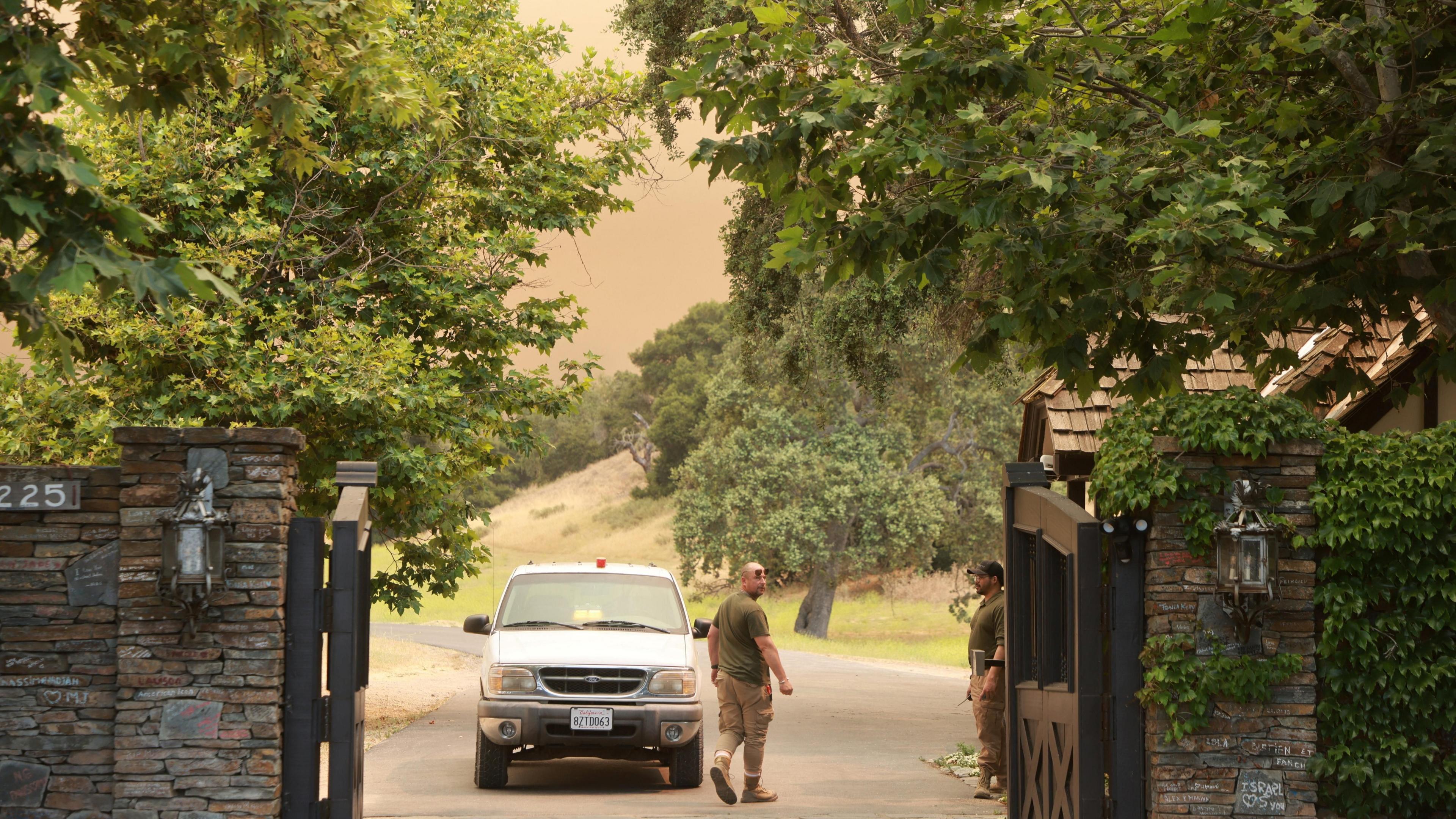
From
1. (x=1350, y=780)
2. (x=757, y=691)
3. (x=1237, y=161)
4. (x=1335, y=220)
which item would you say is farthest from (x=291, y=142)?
(x=1350, y=780)

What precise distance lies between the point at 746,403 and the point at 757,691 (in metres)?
31.6

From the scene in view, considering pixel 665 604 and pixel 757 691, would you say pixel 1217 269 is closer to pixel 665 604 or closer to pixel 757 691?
pixel 757 691

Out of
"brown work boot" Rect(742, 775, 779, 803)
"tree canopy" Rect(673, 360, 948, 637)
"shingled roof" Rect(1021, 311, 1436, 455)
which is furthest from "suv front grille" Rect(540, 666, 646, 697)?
"tree canopy" Rect(673, 360, 948, 637)

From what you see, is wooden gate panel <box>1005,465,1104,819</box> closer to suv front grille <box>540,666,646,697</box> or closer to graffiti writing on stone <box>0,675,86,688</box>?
suv front grille <box>540,666,646,697</box>

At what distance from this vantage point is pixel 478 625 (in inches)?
471

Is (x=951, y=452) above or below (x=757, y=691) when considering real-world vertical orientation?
above

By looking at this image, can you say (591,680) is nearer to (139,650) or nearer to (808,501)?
(139,650)

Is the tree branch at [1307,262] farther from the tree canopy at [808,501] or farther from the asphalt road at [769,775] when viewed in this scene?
the tree canopy at [808,501]

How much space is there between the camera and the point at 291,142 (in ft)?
34.0

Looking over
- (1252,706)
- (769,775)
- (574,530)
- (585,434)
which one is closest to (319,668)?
(1252,706)

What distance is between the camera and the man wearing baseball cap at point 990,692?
11.2m

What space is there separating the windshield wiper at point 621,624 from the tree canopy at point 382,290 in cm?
315

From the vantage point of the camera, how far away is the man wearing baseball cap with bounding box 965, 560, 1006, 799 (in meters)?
11.2

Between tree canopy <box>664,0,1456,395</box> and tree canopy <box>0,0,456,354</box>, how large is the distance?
6.73ft
